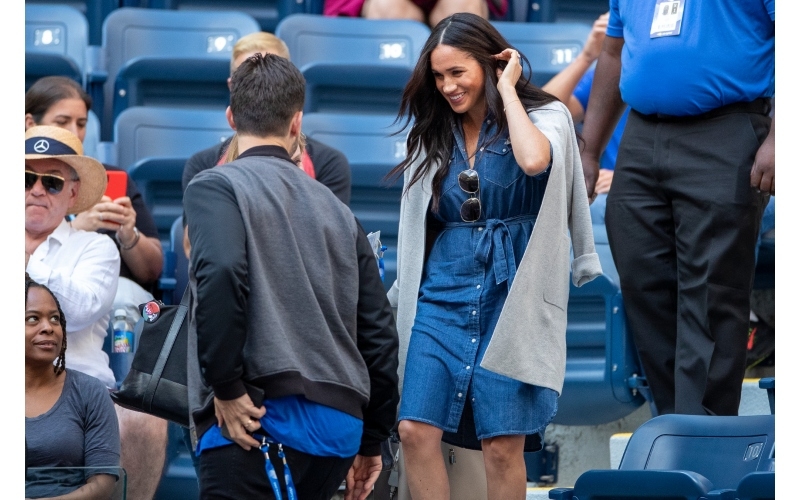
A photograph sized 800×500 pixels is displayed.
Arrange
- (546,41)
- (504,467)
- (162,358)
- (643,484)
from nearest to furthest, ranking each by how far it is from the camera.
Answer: (643,484) → (162,358) → (504,467) → (546,41)

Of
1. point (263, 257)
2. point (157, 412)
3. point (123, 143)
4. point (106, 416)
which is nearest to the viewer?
point (263, 257)

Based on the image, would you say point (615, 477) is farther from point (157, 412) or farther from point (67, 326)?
point (67, 326)

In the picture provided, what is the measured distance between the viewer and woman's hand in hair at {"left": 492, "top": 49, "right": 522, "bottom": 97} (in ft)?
10.2

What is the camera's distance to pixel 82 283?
3.90 metres

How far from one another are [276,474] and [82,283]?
1.71m

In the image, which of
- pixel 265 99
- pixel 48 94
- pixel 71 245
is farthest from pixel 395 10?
pixel 265 99

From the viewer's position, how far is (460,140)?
3.25m

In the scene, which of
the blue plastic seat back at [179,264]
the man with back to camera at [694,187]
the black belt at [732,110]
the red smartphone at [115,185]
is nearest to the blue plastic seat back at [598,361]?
the man with back to camera at [694,187]

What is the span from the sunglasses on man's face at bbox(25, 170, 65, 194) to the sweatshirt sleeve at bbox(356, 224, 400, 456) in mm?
1843

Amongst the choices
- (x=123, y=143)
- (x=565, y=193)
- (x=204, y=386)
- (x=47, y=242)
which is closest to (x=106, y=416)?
(x=47, y=242)

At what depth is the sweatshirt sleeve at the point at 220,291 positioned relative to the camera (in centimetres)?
229

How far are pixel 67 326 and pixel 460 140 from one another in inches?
58.3

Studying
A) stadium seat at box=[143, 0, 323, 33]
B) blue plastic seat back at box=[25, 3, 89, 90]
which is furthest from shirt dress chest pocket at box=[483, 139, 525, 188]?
stadium seat at box=[143, 0, 323, 33]

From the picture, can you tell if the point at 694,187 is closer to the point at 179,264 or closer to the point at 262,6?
the point at 179,264
